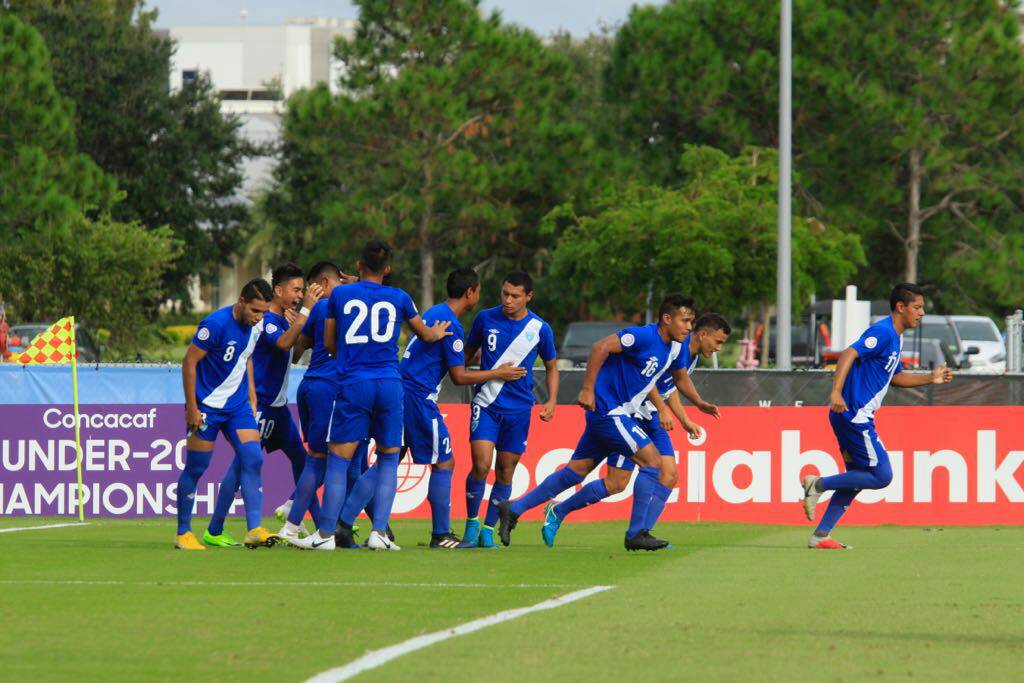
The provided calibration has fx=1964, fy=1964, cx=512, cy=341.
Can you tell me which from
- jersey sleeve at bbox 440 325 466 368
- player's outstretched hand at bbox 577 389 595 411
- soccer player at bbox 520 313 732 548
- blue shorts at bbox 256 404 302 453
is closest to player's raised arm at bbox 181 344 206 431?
blue shorts at bbox 256 404 302 453

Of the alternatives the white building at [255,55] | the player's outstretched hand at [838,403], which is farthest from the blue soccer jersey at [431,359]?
the white building at [255,55]

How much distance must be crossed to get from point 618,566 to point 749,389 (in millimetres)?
7870

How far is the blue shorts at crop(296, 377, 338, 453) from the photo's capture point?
12.5 meters

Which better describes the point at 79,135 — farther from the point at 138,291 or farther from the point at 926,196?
the point at 926,196

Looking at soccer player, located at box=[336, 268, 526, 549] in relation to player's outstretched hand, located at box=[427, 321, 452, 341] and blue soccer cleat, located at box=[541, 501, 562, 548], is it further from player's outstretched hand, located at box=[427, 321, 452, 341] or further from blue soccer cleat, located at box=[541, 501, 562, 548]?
blue soccer cleat, located at box=[541, 501, 562, 548]

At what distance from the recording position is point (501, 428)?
12.9 m

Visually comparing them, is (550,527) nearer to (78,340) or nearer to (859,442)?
(859,442)

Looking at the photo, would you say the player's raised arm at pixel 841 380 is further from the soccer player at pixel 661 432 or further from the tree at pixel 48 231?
the tree at pixel 48 231

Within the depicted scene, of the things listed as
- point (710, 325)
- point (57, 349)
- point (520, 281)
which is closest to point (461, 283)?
point (520, 281)

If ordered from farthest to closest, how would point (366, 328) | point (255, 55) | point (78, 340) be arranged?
point (255, 55), point (78, 340), point (366, 328)

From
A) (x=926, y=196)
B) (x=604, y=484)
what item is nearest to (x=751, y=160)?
(x=926, y=196)

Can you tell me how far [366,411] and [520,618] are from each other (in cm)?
353

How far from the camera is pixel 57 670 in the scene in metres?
6.88

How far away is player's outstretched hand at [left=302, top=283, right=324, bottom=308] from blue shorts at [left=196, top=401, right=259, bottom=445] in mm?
834
